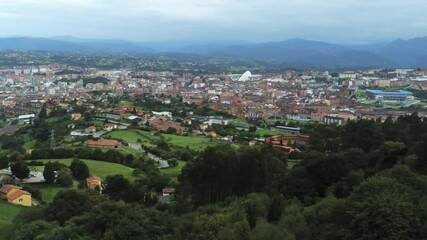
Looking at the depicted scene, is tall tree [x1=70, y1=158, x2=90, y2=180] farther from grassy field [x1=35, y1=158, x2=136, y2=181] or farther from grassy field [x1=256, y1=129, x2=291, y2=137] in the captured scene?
grassy field [x1=256, y1=129, x2=291, y2=137]

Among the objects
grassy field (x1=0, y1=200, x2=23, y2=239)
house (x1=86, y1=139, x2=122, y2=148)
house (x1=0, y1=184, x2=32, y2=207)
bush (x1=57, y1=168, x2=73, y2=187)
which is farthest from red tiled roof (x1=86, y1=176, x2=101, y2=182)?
house (x1=86, y1=139, x2=122, y2=148)

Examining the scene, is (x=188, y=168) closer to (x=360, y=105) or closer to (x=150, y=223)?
(x=150, y=223)

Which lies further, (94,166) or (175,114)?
(175,114)

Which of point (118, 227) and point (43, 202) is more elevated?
point (118, 227)

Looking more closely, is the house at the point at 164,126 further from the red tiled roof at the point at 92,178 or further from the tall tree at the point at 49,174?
the tall tree at the point at 49,174

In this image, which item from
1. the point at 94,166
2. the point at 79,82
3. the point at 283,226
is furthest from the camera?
the point at 79,82

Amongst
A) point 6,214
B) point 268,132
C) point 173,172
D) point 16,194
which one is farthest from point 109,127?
point 6,214

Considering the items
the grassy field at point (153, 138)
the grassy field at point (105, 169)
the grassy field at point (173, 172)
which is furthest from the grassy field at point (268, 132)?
the grassy field at point (105, 169)

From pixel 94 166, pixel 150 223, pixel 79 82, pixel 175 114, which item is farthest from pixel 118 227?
pixel 79 82
